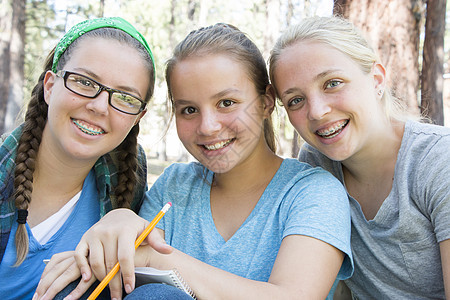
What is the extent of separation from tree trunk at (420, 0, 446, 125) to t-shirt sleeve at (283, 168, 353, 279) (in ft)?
9.54

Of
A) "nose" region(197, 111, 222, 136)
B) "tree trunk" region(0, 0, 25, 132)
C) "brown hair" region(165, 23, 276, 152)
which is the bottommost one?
"tree trunk" region(0, 0, 25, 132)

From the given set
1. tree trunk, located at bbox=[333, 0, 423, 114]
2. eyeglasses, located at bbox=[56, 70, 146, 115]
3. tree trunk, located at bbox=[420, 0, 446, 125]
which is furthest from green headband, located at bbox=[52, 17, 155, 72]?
tree trunk, located at bbox=[420, 0, 446, 125]

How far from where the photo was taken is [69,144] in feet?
6.52

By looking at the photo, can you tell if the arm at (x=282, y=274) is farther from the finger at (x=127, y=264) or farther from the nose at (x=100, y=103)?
the nose at (x=100, y=103)

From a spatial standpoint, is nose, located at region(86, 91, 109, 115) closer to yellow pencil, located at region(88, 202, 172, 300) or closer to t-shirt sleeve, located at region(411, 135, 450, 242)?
yellow pencil, located at region(88, 202, 172, 300)

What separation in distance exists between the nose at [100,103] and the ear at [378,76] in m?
1.32

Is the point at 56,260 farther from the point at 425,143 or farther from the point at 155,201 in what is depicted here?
the point at 425,143

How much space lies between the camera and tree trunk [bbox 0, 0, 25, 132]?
870 cm

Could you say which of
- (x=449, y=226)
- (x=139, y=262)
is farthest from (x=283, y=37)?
(x=139, y=262)

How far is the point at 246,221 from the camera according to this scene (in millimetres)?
1909

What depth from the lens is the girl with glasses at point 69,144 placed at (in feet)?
6.40

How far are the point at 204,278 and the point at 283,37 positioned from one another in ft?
4.14

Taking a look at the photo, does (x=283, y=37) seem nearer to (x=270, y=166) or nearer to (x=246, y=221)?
(x=270, y=166)

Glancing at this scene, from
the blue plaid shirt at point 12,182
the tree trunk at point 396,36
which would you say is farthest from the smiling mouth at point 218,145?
the tree trunk at point 396,36
